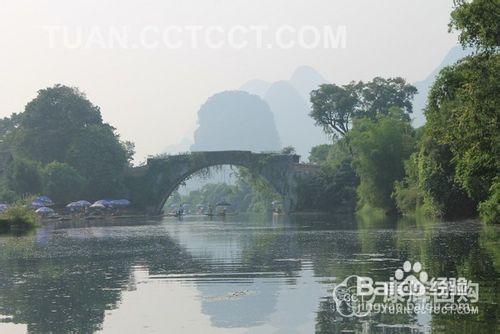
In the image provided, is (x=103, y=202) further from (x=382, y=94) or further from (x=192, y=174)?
(x=382, y=94)

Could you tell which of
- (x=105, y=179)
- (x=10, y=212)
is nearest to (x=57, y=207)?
(x=105, y=179)

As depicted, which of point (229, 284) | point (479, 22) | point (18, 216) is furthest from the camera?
point (18, 216)

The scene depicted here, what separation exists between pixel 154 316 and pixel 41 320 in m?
1.91

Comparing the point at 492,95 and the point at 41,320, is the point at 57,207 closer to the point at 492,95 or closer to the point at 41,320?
the point at 492,95

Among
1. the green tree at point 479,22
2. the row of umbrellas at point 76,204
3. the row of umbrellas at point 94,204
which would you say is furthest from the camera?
the row of umbrellas at point 94,204

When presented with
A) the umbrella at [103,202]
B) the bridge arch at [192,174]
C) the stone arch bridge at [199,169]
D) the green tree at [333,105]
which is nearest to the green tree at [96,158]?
the umbrella at [103,202]

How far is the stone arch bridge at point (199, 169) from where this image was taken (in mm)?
90750

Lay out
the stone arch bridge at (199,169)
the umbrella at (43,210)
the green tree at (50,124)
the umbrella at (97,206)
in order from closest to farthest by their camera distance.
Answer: the umbrella at (43,210) → the umbrella at (97,206) → the green tree at (50,124) → the stone arch bridge at (199,169)

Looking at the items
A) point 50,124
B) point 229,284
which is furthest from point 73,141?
point 229,284

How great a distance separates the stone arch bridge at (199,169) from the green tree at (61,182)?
10.5m

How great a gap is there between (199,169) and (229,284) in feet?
243

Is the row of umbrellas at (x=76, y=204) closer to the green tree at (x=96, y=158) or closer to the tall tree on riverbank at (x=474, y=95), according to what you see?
the green tree at (x=96, y=158)

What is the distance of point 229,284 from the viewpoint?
18500 millimetres

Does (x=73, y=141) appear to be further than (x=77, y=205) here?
Yes
